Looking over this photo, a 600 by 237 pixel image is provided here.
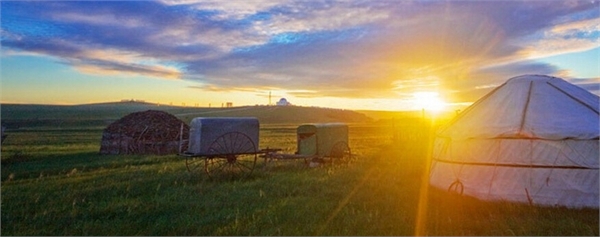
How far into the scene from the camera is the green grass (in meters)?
7.30

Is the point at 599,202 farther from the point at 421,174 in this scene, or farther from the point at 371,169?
the point at 371,169

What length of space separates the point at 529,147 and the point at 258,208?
635cm

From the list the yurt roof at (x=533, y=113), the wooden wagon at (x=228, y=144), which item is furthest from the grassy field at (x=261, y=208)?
the yurt roof at (x=533, y=113)

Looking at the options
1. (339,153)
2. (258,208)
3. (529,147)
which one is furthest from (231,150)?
(529,147)

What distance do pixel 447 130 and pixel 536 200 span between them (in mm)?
3123

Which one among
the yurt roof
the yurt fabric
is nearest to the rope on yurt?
the yurt fabric

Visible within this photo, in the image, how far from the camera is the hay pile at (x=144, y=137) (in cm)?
2381

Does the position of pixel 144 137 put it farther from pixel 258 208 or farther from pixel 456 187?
pixel 456 187

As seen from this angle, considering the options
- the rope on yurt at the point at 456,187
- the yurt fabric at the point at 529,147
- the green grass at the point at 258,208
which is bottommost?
the green grass at the point at 258,208

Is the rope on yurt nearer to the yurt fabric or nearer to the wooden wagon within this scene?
the yurt fabric

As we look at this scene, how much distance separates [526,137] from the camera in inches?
371

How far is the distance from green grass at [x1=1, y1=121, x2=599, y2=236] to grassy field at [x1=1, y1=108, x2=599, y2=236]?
0.8 inches

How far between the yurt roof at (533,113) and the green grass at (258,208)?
5.62 feet

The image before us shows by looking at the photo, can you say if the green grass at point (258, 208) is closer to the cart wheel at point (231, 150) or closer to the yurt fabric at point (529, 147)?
the yurt fabric at point (529, 147)
